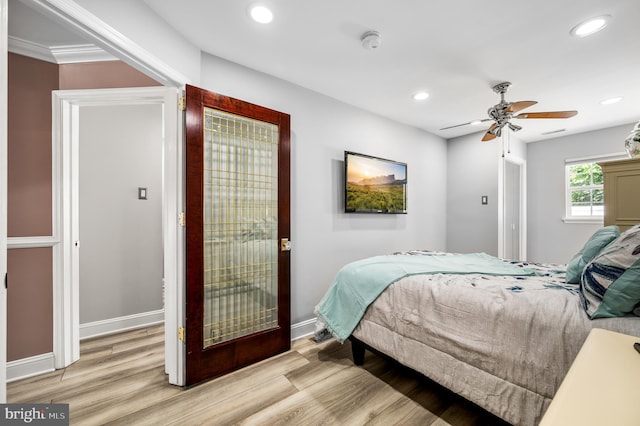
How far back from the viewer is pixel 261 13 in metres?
1.75

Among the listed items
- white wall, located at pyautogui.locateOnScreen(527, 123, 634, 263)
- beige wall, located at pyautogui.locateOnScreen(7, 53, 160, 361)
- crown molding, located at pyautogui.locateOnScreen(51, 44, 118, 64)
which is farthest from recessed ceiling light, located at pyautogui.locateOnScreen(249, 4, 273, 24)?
white wall, located at pyautogui.locateOnScreen(527, 123, 634, 263)

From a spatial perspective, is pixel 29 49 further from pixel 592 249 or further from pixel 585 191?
pixel 585 191

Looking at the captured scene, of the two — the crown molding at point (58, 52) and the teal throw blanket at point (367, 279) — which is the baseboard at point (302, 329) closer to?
the teal throw blanket at point (367, 279)

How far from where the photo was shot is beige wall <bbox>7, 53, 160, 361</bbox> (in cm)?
198

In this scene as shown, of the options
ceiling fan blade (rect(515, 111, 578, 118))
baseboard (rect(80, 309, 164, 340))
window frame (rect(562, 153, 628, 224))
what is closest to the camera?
ceiling fan blade (rect(515, 111, 578, 118))

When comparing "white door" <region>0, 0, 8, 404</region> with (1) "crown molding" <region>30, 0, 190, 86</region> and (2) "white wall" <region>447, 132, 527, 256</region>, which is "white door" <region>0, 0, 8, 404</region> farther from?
(2) "white wall" <region>447, 132, 527, 256</region>

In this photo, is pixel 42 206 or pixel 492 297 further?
pixel 42 206

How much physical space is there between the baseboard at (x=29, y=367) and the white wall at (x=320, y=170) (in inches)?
77.3

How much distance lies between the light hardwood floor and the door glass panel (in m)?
0.39

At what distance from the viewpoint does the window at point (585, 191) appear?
401 cm

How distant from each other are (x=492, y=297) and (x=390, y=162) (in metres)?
2.36

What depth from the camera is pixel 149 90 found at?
6.74 feet

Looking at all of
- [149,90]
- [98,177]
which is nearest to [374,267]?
[149,90]

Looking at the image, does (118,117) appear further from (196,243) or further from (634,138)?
(634,138)
